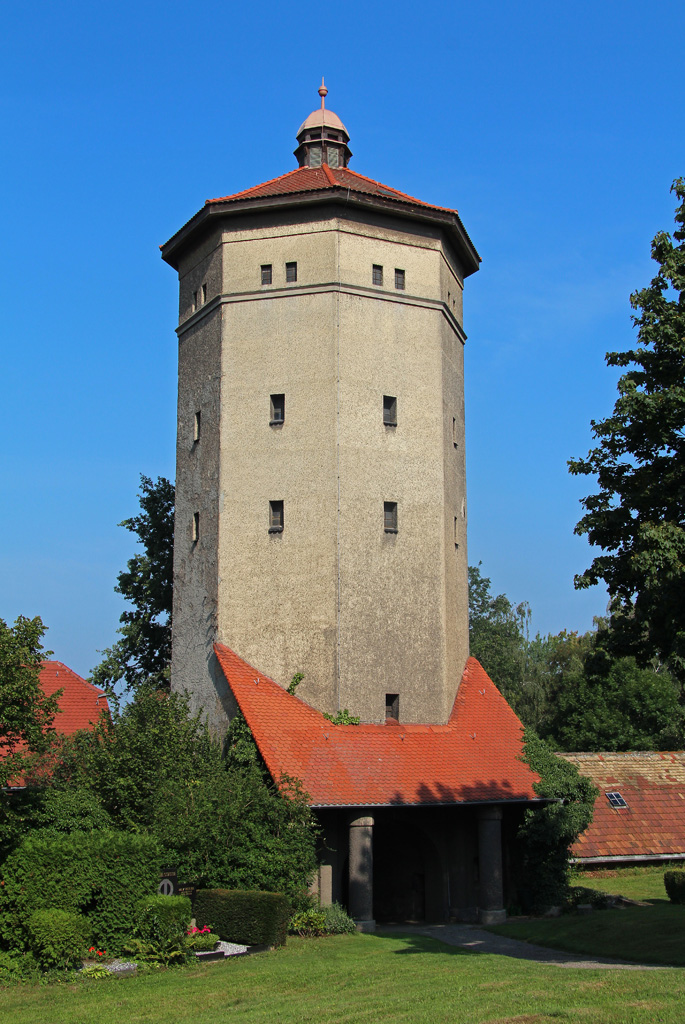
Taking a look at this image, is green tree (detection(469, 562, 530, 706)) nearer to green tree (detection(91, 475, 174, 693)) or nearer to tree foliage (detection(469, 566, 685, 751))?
tree foliage (detection(469, 566, 685, 751))

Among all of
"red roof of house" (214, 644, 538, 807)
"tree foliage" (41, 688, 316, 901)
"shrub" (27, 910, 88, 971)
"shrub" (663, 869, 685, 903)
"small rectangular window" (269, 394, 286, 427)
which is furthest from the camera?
"small rectangular window" (269, 394, 286, 427)

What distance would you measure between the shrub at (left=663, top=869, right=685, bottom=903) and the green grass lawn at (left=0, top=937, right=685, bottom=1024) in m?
7.52

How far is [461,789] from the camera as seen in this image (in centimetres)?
2205


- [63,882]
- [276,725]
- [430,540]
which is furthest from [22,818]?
[430,540]

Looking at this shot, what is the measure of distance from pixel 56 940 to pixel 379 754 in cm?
863

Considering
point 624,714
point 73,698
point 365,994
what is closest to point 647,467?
point 365,994

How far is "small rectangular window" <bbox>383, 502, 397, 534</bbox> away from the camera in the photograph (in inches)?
978

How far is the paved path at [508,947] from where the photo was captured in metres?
15.4

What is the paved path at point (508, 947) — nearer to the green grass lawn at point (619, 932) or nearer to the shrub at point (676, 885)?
the green grass lawn at point (619, 932)

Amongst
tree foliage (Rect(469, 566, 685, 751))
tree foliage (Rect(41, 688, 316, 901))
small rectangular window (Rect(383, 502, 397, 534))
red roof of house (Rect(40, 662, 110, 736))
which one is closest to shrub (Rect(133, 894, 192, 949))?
tree foliage (Rect(41, 688, 316, 901))

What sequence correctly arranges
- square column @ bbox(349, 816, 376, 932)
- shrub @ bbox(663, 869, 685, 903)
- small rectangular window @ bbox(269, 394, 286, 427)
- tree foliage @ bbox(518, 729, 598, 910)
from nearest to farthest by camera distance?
square column @ bbox(349, 816, 376, 932), shrub @ bbox(663, 869, 685, 903), tree foliage @ bbox(518, 729, 598, 910), small rectangular window @ bbox(269, 394, 286, 427)

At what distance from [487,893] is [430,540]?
828cm

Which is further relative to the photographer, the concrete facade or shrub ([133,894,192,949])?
the concrete facade

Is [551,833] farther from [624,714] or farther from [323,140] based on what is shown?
[624,714]
